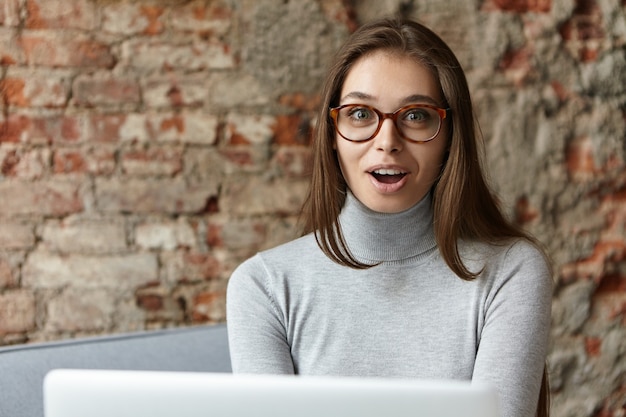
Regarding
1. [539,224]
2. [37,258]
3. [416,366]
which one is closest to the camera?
[416,366]

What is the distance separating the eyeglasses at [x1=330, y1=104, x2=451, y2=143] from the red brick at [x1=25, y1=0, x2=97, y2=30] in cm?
93

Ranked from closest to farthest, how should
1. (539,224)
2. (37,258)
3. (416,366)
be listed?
(416,366) < (37,258) < (539,224)

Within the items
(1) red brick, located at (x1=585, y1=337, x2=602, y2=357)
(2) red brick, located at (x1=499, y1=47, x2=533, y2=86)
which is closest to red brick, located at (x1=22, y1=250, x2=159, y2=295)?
(2) red brick, located at (x1=499, y1=47, x2=533, y2=86)

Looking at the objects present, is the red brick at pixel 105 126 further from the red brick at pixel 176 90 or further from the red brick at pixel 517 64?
the red brick at pixel 517 64

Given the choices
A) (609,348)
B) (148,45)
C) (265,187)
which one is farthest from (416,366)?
(148,45)

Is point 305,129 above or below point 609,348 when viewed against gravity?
above

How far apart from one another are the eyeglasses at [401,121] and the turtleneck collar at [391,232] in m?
0.15

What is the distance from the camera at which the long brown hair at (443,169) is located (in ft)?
4.56

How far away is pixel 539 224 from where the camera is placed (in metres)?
2.12

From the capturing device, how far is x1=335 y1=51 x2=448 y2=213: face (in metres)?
1.35

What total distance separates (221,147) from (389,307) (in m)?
0.82

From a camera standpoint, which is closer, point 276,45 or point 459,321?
point 459,321

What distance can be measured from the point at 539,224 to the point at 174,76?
1090mm

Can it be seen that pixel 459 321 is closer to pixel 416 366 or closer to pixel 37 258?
pixel 416 366
